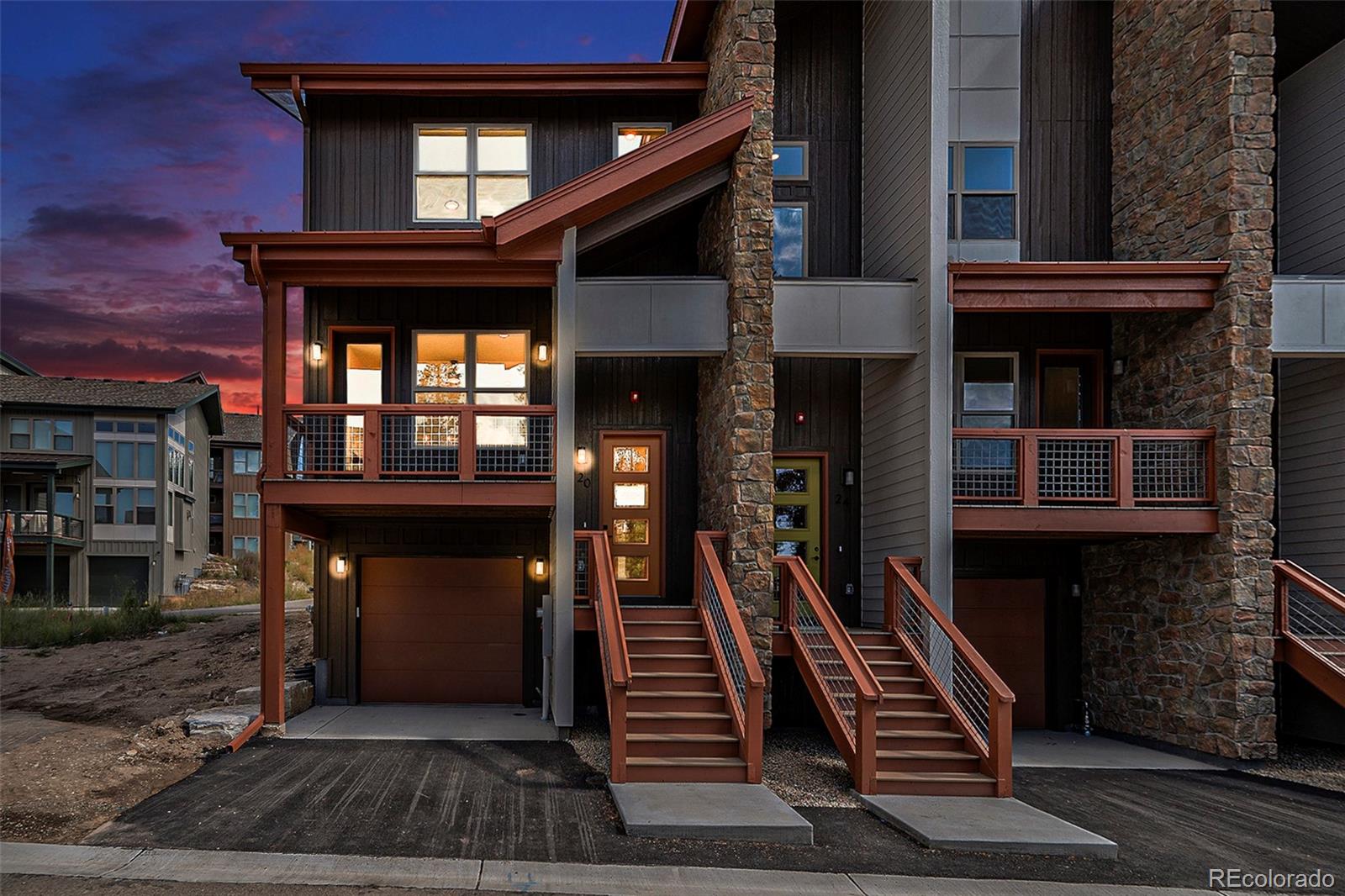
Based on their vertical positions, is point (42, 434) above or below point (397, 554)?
above

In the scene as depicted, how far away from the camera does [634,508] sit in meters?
12.3

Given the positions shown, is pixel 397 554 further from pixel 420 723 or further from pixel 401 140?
pixel 401 140

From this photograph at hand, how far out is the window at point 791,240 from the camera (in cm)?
1254

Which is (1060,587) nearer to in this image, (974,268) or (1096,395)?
(1096,395)

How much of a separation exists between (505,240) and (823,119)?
5431 millimetres

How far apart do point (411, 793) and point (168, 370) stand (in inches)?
1454

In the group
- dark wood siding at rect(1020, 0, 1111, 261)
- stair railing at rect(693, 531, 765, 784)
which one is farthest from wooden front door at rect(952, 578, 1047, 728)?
dark wood siding at rect(1020, 0, 1111, 261)

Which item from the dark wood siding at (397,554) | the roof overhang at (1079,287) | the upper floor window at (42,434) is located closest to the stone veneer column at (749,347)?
the roof overhang at (1079,287)

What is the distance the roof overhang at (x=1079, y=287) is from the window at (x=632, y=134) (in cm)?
466

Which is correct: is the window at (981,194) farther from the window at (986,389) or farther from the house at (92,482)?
the house at (92,482)

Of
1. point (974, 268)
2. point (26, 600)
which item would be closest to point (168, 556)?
point (26, 600)

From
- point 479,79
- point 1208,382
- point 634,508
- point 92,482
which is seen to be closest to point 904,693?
point 634,508

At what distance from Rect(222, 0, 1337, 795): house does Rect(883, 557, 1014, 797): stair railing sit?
6 centimetres

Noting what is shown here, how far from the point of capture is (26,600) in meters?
22.8
